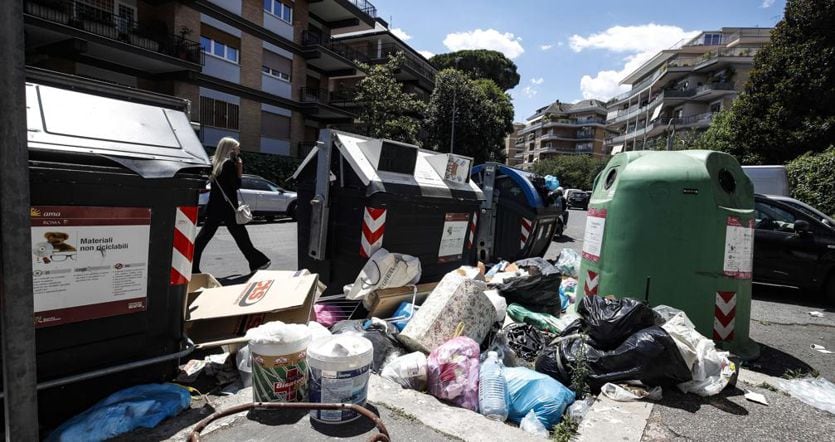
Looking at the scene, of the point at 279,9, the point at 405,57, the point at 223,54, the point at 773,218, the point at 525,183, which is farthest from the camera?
the point at 405,57

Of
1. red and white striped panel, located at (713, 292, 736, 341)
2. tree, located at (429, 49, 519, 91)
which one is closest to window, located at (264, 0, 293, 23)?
red and white striped panel, located at (713, 292, 736, 341)

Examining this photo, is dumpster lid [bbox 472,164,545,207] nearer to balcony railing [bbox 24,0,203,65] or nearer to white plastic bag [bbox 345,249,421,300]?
white plastic bag [bbox 345,249,421,300]

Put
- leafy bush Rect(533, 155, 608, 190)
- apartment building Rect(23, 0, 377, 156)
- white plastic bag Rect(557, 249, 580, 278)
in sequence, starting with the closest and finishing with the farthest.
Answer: white plastic bag Rect(557, 249, 580, 278), apartment building Rect(23, 0, 377, 156), leafy bush Rect(533, 155, 608, 190)

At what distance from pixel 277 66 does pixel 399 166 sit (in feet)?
67.2

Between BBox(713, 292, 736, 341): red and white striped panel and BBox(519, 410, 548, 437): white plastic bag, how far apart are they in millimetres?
2030

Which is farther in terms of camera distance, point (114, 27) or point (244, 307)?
point (114, 27)

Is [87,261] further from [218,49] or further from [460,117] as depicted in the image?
[460,117]

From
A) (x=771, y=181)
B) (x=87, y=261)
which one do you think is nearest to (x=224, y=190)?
(x=87, y=261)

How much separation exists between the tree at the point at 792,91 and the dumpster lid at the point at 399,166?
1862cm

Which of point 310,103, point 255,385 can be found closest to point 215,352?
point 255,385

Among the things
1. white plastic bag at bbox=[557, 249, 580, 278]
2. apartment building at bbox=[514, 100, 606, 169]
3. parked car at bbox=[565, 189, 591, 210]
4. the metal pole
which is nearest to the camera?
the metal pole

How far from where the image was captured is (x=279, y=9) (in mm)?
22047

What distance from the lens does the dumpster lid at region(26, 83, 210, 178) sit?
6.71 ft

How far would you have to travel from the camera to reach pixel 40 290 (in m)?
1.92
